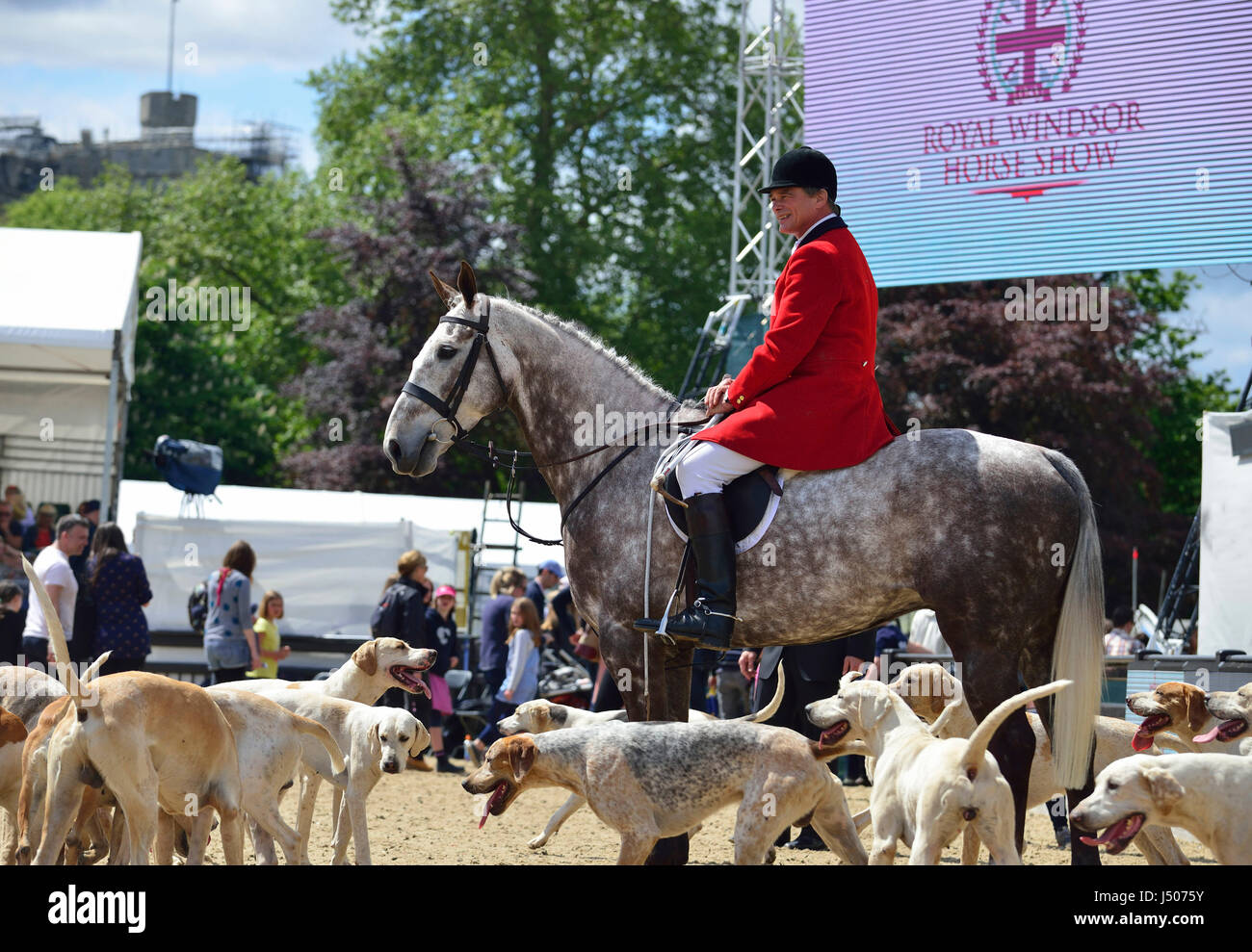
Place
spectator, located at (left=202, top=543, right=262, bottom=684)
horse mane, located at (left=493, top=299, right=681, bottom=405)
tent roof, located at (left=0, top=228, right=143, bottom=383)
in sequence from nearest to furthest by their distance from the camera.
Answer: horse mane, located at (left=493, top=299, right=681, bottom=405), spectator, located at (left=202, top=543, right=262, bottom=684), tent roof, located at (left=0, top=228, right=143, bottom=383)

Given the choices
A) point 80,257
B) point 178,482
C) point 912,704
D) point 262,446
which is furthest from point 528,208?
point 912,704

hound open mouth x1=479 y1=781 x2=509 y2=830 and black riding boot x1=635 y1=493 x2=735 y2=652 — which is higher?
black riding boot x1=635 y1=493 x2=735 y2=652

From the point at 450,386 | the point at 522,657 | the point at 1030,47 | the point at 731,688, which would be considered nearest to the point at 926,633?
the point at 731,688

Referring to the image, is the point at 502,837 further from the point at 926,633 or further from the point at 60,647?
the point at 926,633

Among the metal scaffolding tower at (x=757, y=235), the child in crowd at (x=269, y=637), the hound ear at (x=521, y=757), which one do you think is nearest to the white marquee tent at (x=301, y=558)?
the child in crowd at (x=269, y=637)

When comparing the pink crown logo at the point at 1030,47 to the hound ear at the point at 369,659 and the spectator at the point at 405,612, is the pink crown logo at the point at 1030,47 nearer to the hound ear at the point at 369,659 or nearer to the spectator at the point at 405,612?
the spectator at the point at 405,612

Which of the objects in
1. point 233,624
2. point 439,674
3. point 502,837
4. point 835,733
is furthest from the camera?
point 439,674

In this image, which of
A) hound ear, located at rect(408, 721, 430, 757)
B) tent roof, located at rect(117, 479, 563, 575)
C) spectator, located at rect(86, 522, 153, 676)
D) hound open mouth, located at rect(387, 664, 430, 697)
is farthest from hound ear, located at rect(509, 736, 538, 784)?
tent roof, located at rect(117, 479, 563, 575)

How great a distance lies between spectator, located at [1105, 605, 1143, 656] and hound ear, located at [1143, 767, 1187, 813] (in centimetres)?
959

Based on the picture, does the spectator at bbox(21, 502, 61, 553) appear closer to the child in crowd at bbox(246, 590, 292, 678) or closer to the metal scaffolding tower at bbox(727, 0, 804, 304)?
the child in crowd at bbox(246, 590, 292, 678)

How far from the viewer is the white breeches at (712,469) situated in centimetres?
559

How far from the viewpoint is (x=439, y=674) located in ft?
46.6

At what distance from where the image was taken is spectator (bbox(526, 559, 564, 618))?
617 inches

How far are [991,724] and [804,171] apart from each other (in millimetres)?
2371
